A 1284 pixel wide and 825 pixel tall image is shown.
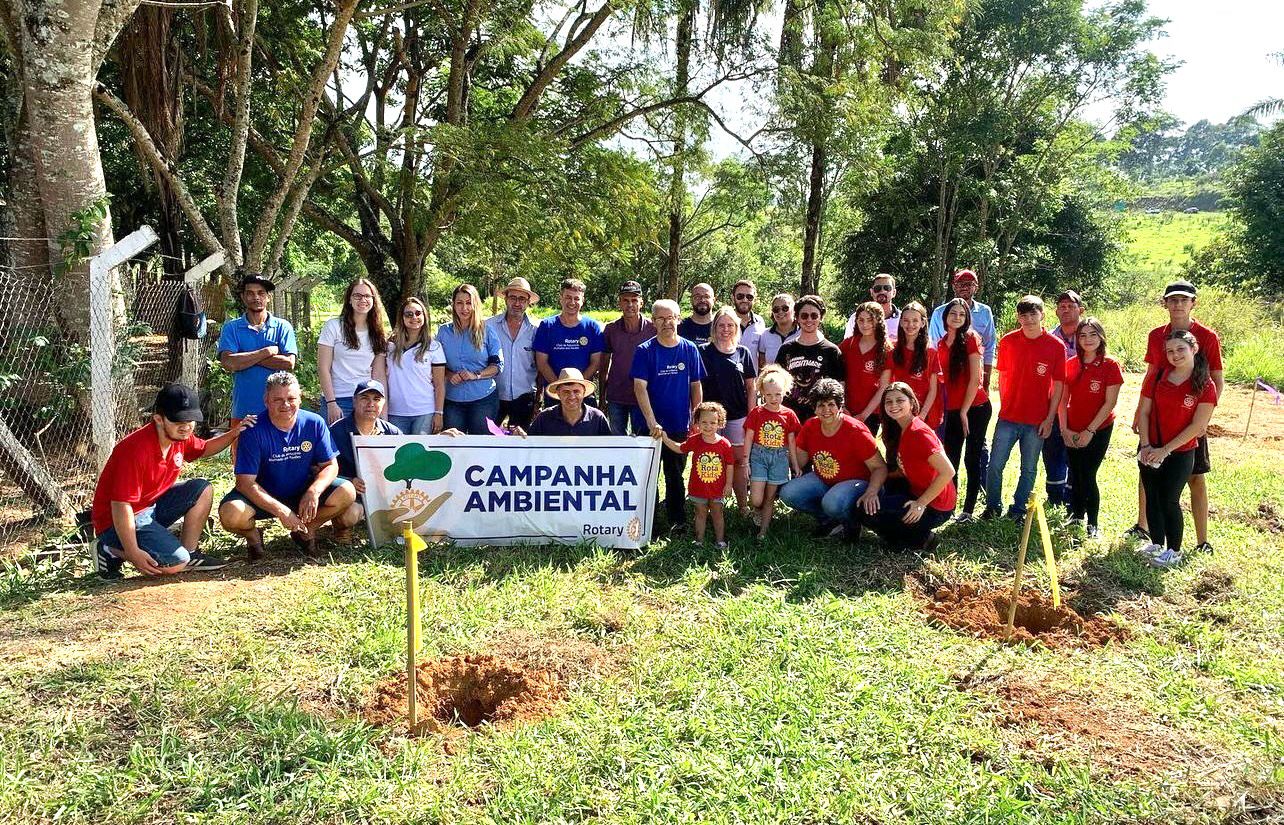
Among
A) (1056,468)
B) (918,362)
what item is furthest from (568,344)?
(1056,468)

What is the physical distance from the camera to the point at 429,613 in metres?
4.35

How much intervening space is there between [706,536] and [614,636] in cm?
172

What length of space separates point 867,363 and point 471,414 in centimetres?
315

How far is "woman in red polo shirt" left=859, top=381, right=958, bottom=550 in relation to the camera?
521cm

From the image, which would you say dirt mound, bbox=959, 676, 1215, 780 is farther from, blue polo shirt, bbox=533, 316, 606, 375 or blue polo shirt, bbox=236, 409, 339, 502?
blue polo shirt, bbox=236, 409, 339, 502

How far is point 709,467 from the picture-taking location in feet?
17.6

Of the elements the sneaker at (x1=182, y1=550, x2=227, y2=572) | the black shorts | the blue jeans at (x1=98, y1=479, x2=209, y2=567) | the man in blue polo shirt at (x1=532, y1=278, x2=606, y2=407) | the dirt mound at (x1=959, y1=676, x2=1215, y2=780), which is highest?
the man in blue polo shirt at (x1=532, y1=278, x2=606, y2=407)

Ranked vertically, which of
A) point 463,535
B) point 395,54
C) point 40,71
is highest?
point 395,54

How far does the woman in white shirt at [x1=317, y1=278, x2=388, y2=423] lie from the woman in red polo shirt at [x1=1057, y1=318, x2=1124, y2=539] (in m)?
5.13

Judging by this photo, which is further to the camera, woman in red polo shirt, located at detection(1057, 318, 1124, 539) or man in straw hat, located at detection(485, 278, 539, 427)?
man in straw hat, located at detection(485, 278, 539, 427)

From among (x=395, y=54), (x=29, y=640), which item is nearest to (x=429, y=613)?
(x=29, y=640)

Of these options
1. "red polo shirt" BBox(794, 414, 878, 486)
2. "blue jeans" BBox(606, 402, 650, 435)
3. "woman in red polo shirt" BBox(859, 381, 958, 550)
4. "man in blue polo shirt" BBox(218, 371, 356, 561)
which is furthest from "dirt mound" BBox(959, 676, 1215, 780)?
"man in blue polo shirt" BBox(218, 371, 356, 561)

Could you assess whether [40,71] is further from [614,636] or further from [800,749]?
[800,749]

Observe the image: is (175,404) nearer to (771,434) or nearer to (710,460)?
(710,460)
